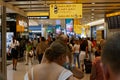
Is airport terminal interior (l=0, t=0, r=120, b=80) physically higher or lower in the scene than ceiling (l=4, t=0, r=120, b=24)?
lower

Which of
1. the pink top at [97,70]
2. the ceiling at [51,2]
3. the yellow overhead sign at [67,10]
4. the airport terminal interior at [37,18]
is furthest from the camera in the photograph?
the ceiling at [51,2]

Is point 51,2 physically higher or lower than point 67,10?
higher

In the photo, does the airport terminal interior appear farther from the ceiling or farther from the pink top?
the pink top

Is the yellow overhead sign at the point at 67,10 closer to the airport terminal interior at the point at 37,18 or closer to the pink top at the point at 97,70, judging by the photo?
the airport terminal interior at the point at 37,18

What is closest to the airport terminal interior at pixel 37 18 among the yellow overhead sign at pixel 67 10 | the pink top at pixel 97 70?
the yellow overhead sign at pixel 67 10

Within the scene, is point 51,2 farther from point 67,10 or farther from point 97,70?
point 97,70

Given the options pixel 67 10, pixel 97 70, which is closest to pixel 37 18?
pixel 67 10

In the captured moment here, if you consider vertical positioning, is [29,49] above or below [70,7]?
below

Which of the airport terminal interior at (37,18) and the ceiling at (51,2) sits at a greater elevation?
the ceiling at (51,2)

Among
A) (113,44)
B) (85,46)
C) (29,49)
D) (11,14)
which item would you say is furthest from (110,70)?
(11,14)

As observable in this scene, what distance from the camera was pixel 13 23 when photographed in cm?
2264

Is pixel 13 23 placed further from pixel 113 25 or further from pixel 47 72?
pixel 47 72

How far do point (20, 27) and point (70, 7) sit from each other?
9194mm

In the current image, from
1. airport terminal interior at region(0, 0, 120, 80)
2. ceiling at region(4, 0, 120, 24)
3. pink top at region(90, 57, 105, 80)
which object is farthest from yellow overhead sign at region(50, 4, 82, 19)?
pink top at region(90, 57, 105, 80)
